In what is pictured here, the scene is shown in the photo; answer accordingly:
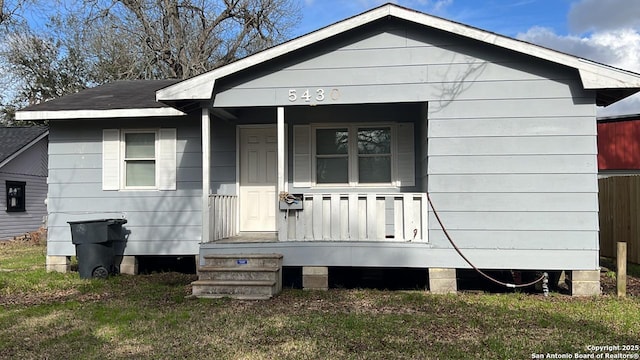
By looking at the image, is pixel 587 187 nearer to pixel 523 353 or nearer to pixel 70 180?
pixel 523 353

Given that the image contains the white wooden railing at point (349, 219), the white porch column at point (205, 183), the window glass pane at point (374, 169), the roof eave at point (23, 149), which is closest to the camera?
the white wooden railing at point (349, 219)

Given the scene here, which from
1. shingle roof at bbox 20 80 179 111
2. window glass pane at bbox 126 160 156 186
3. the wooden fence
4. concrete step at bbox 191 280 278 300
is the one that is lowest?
concrete step at bbox 191 280 278 300

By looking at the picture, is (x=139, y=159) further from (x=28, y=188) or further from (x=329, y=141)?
(x=28, y=188)

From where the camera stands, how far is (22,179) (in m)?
17.7

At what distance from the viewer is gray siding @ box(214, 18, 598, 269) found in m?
6.78

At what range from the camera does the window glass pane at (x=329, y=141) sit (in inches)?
343

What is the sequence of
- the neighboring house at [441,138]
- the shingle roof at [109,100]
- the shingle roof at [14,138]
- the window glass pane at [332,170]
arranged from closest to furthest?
1. the neighboring house at [441,138]
2. the shingle roof at [109,100]
3. the window glass pane at [332,170]
4. the shingle roof at [14,138]

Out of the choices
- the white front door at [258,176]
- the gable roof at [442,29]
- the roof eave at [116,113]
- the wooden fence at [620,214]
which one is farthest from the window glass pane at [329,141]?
the wooden fence at [620,214]

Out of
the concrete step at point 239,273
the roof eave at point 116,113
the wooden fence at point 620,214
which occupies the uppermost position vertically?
the roof eave at point 116,113

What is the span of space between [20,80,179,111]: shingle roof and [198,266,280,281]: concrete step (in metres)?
3.12

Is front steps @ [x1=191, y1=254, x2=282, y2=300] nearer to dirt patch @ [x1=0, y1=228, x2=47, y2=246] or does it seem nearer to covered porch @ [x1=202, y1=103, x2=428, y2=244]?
covered porch @ [x1=202, y1=103, x2=428, y2=244]

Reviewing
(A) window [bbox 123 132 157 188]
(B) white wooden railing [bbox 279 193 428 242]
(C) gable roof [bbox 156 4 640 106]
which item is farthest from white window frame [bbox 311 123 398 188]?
(A) window [bbox 123 132 157 188]

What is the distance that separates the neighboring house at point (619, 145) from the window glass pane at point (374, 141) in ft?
35.1

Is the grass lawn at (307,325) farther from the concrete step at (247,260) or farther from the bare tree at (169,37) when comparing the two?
the bare tree at (169,37)
